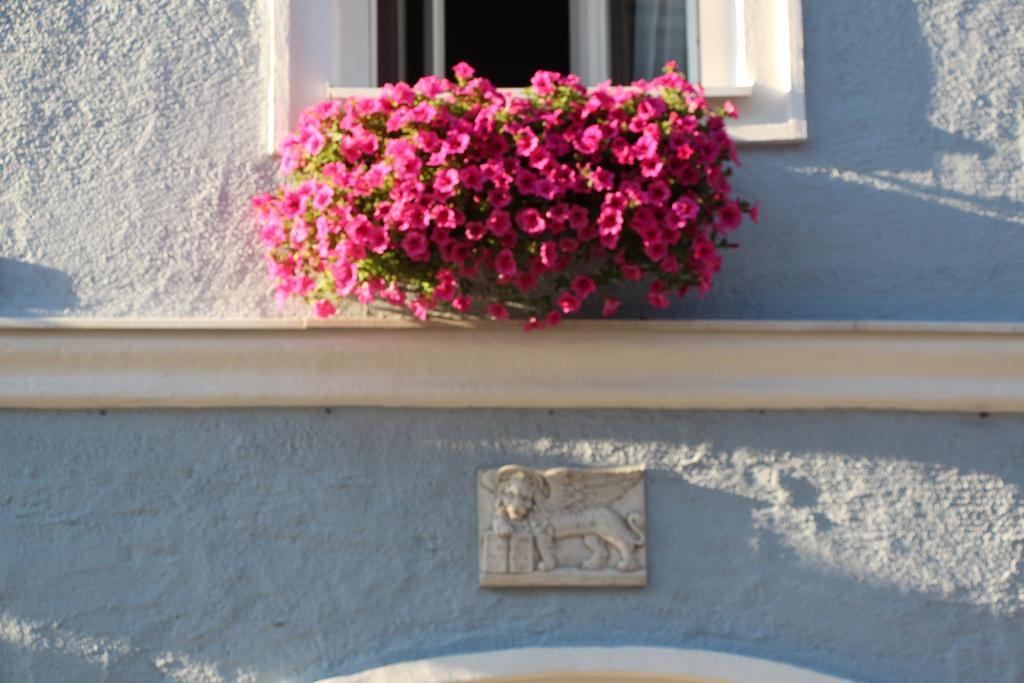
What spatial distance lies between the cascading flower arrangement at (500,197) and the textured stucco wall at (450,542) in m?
0.44

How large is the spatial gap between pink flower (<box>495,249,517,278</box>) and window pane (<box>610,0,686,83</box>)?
1.22 meters

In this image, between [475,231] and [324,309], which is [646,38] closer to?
[475,231]

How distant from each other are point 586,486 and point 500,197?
915 millimetres

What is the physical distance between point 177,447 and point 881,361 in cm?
211

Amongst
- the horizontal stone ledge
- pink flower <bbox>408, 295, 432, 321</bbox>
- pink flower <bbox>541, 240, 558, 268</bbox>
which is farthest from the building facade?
Result: pink flower <bbox>541, 240, 558, 268</bbox>

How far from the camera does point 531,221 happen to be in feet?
17.0

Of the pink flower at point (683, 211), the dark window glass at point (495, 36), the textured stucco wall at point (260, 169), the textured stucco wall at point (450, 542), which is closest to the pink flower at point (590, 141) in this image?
the pink flower at point (683, 211)

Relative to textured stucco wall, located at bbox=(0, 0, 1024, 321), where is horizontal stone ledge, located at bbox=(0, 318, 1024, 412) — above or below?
below

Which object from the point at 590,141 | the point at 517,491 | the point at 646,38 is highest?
the point at 646,38

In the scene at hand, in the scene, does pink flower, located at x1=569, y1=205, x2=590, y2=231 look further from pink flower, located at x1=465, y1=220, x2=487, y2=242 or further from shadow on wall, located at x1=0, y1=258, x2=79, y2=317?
shadow on wall, located at x1=0, y1=258, x2=79, y2=317

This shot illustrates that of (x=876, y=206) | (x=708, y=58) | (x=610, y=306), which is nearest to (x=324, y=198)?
(x=610, y=306)

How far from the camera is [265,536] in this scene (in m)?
5.45

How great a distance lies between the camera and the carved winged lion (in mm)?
5430

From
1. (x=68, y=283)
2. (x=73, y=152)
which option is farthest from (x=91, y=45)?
(x=68, y=283)
